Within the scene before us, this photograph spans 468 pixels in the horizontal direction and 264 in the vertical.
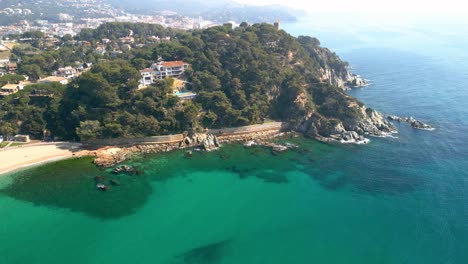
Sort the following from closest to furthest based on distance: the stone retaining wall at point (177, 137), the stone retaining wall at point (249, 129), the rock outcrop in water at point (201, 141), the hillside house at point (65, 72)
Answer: the stone retaining wall at point (177, 137)
the rock outcrop in water at point (201, 141)
the stone retaining wall at point (249, 129)
the hillside house at point (65, 72)

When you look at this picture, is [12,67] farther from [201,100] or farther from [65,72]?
[201,100]

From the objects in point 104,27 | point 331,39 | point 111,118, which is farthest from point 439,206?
point 331,39

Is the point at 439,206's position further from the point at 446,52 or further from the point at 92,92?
the point at 446,52

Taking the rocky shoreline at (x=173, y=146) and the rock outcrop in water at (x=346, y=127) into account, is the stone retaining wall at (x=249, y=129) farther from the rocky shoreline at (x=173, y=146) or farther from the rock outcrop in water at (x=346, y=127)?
the rock outcrop in water at (x=346, y=127)

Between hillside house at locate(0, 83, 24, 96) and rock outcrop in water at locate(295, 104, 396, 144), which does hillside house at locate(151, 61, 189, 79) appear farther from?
rock outcrop in water at locate(295, 104, 396, 144)

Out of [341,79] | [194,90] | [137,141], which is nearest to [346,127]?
[194,90]

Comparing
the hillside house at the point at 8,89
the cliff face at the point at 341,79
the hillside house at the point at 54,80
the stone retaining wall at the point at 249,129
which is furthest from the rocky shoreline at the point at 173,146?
the cliff face at the point at 341,79
